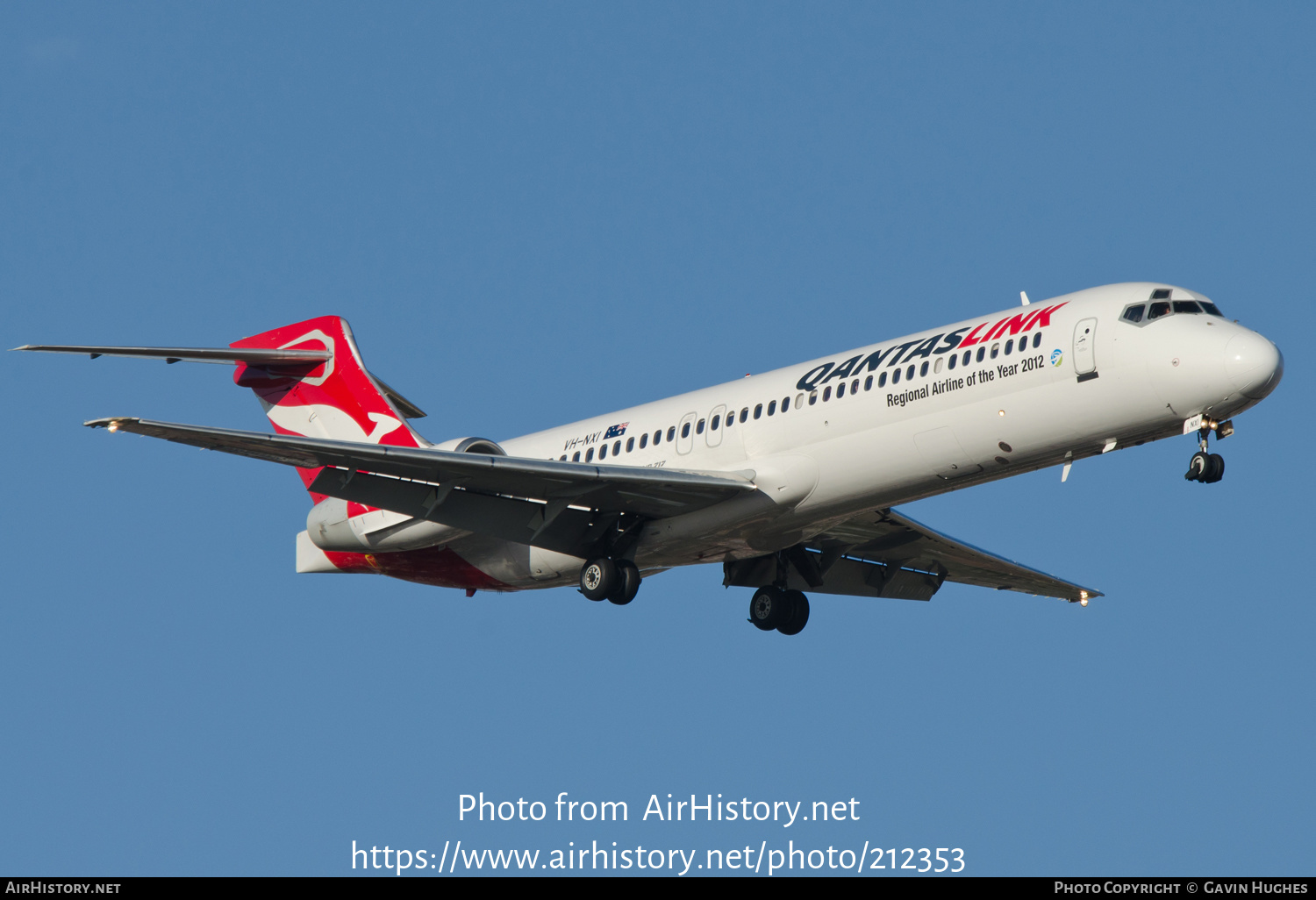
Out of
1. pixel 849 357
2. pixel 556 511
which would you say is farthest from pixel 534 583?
pixel 849 357

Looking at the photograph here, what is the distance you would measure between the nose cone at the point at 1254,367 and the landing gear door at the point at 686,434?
7892 millimetres

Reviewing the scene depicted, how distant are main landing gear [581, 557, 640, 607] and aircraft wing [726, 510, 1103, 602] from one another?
3.40 metres

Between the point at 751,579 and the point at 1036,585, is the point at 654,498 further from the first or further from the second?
the point at 1036,585

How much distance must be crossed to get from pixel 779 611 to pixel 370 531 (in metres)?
6.79

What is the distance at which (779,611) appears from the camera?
27625 mm

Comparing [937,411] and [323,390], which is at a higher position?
[323,390]

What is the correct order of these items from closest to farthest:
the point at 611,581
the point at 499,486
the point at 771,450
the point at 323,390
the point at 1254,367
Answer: the point at 1254,367
the point at 771,450
the point at 499,486
the point at 611,581
the point at 323,390

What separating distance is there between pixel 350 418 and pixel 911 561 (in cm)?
973

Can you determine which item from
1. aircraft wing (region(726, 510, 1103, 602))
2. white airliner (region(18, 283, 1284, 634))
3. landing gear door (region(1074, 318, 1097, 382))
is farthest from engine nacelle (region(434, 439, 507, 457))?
landing gear door (region(1074, 318, 1097, 382))

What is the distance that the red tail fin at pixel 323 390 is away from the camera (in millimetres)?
28000

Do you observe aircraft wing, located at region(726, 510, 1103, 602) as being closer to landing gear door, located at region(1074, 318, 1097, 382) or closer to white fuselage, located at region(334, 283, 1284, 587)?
white fuselage, located at region(334, 283, 1284, 587)

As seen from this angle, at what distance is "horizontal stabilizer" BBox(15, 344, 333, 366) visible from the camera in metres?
23.9

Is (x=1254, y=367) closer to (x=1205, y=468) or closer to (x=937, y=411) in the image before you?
(x=1205, y=468)

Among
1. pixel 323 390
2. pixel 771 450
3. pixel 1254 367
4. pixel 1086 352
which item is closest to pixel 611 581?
pixel 771 450
